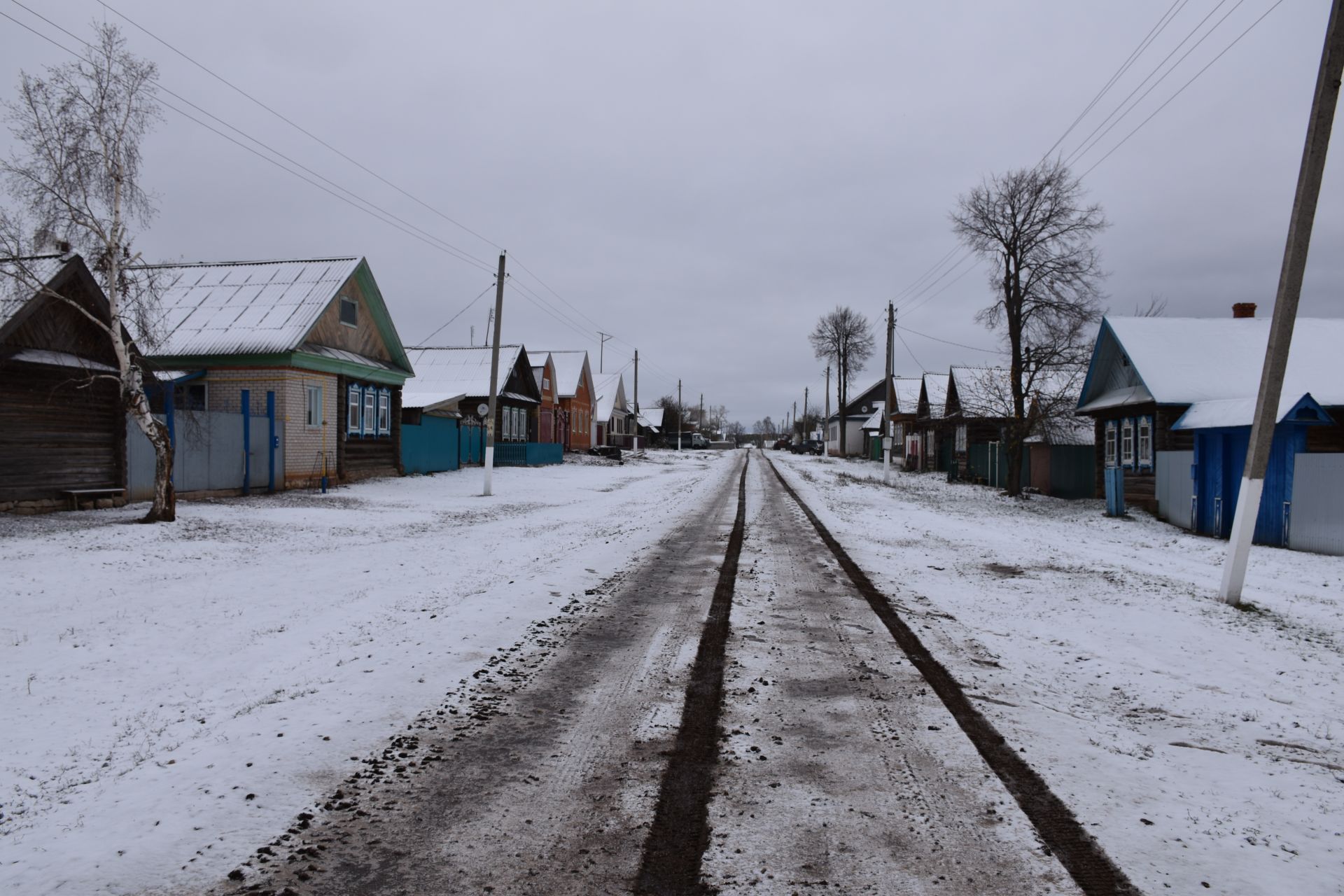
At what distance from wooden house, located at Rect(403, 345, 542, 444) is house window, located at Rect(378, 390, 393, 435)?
908 cm

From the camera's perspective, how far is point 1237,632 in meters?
7.06

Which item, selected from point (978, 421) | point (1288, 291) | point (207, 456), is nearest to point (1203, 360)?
point (978, 421)

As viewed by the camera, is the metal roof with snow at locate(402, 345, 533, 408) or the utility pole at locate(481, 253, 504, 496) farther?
the metal roof with snow at locate(402, 345, 533, 408)

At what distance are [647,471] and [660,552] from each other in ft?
79.7

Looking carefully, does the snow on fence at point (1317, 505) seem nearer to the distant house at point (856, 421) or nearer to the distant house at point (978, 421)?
the distant house at point (978, 421)

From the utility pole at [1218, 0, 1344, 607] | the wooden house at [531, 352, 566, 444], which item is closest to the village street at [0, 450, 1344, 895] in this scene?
the utility pole at [1218, 0, 1344, 607]

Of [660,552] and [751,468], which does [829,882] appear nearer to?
[660,552]

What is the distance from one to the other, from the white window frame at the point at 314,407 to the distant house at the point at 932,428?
27.8 m

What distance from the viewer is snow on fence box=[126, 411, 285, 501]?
15445 mm

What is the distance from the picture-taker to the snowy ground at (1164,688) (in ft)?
10.7

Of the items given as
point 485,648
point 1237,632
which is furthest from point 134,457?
point 1237,632

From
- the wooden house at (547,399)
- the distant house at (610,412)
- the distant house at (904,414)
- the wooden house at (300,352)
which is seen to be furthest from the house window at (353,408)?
the distant house at (610,412)

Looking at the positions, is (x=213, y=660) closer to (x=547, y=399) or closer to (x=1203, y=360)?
(x=1203, y=360)

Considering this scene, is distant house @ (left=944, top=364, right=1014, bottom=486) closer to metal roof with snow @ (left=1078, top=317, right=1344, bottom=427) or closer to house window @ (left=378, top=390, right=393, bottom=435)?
metal roof with snow @ (left=1078, top=317, right=1344, bottom=427)
